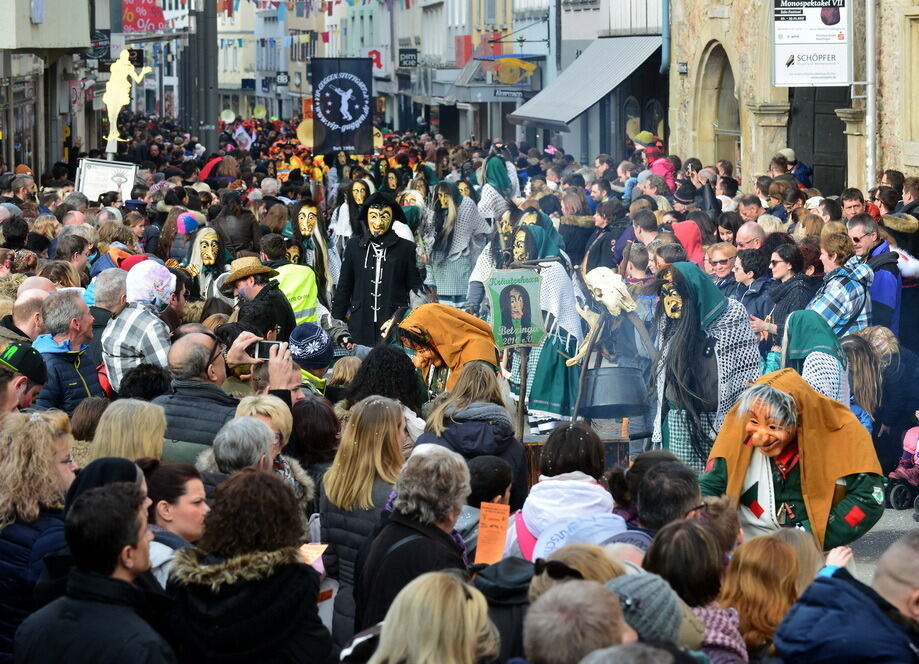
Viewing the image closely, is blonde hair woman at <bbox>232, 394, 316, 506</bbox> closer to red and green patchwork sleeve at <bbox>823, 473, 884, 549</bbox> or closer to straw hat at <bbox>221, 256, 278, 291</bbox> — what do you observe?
red and green patchwork sleeve at <bbox>823, 473, 884, 549</bbox>

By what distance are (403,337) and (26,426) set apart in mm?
4184

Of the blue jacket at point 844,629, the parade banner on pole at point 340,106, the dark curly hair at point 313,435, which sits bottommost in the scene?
the blue jacket at point 844,629

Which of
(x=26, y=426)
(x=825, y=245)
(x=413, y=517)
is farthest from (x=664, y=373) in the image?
(x=26, y=426)

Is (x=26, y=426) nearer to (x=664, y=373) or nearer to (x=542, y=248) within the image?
(x=664, y=373)

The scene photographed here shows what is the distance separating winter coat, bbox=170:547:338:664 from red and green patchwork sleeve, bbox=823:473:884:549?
9.48 ft

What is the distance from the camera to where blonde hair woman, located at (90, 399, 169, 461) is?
5922 mm

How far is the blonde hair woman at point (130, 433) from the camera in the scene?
19.4 ft

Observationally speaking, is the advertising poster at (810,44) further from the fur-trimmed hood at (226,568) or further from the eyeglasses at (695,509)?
the fur-trimmed hood at (226,568)

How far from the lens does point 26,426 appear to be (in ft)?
17.8

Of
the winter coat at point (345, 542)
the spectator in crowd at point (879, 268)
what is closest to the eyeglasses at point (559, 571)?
the winter coat at point (345, 542)

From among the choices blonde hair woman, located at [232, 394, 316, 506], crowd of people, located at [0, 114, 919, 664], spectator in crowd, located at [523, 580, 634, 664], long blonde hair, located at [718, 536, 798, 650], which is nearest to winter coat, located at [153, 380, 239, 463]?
crowd of people, located at [0, 114, 919, 664]

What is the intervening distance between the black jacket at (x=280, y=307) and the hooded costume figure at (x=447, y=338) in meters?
0.86

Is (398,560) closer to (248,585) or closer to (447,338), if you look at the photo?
(248,585)

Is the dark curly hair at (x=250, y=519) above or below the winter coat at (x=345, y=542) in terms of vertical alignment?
above
